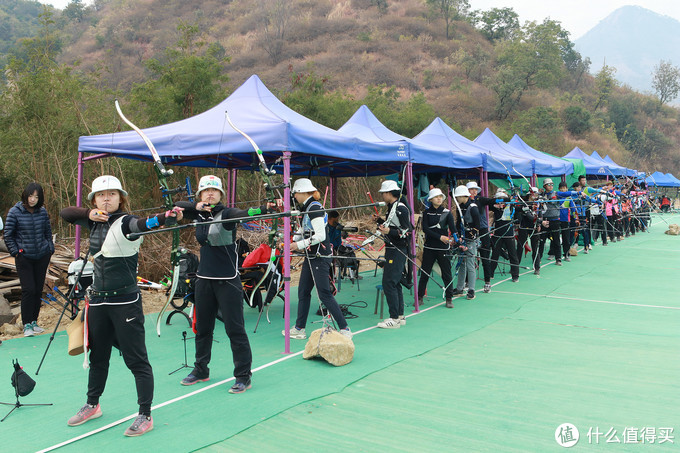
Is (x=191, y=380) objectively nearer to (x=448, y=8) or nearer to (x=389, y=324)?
(x=389, y=324)

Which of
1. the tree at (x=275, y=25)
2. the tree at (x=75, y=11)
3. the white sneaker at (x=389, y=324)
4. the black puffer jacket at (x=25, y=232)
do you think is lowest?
the white sneaker at (x=389, y=324)

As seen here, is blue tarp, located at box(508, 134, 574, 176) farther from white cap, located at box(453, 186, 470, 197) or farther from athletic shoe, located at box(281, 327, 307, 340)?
athletic shoe, located at box(281, 327, 307, 340)

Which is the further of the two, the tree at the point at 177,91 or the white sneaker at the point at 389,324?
the tree at the point at 177,91

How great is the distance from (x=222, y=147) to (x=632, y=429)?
420cm

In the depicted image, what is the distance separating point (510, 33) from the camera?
54062 mm

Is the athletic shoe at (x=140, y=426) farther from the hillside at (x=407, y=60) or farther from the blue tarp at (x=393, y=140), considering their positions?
the hillside at (x=407, y=60)

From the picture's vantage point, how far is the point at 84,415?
3398 mm

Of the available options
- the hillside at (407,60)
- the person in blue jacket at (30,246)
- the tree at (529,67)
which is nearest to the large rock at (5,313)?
the person in blue jacket at (30,246)

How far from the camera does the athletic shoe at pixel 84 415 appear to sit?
3.38 m

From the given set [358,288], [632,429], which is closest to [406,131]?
[358,288]

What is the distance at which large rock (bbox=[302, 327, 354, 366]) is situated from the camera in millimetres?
4586

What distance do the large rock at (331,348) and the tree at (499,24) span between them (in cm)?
5563

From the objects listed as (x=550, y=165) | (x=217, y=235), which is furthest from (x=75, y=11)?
(x=217, y=235)

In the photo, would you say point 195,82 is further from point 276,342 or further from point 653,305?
point 653,305
